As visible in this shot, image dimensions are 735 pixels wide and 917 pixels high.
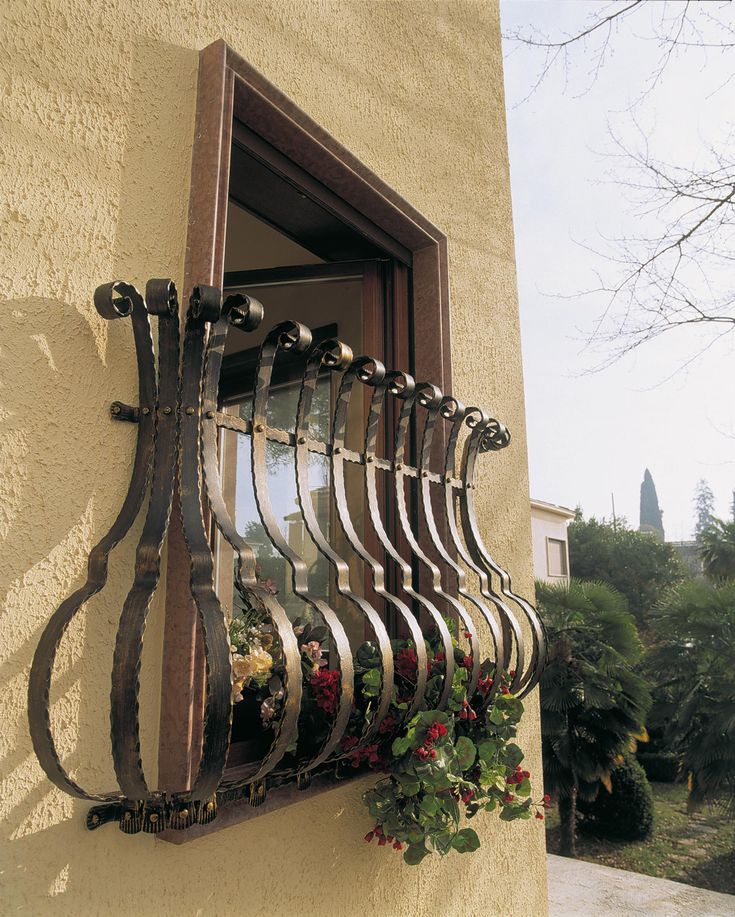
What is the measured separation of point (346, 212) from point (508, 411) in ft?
3.10

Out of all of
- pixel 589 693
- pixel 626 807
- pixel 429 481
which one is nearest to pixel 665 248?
pixel 429 481

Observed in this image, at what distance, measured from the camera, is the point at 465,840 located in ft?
5.07

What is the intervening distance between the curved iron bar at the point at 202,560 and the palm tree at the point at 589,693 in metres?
8.69

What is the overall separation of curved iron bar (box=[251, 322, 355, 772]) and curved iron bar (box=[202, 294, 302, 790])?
105mm

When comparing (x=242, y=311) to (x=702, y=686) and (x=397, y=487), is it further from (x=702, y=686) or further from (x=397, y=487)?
(x=702, y=686)

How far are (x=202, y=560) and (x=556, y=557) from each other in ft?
67.0

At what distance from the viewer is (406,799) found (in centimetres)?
154

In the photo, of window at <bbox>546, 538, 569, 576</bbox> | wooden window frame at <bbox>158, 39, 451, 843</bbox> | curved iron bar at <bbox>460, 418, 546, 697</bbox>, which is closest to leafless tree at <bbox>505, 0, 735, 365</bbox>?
wooden window frame at <bbox>158, 39, 451, 843</bbox>

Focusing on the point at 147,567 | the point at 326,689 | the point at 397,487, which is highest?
the point at 397,487

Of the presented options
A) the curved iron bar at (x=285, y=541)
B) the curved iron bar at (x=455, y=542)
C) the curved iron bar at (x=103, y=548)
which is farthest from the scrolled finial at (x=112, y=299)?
the curved iron bar at (x=455, y=542)

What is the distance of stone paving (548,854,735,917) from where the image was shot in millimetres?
4469

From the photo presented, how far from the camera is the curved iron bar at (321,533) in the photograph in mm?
1396

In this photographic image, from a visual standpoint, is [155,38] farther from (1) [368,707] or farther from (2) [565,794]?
(2) [565,794]

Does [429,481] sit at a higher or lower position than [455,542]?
higher
